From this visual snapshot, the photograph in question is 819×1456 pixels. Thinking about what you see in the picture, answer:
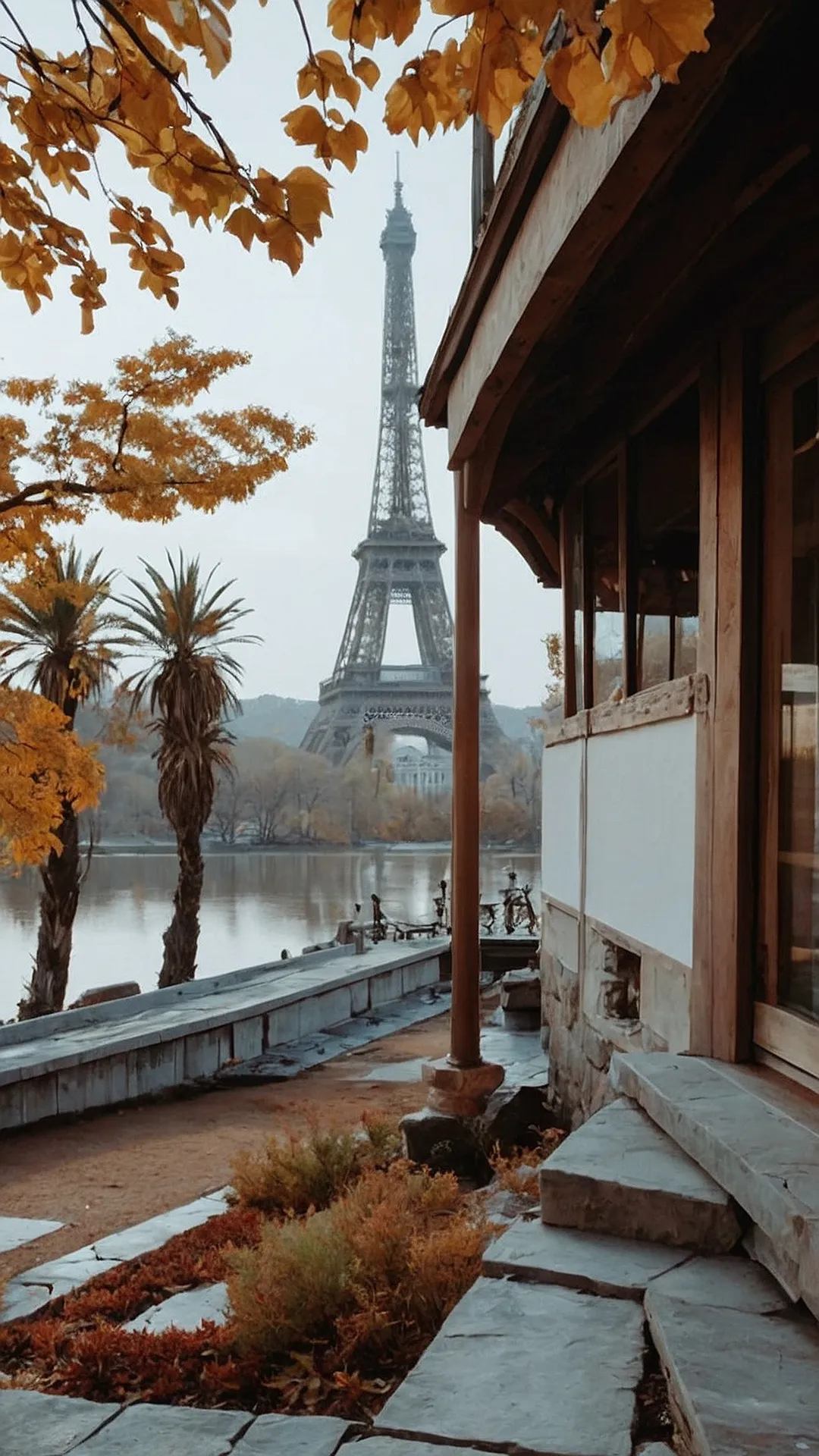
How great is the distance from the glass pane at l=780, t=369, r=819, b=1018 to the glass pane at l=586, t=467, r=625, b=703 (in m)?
1.92

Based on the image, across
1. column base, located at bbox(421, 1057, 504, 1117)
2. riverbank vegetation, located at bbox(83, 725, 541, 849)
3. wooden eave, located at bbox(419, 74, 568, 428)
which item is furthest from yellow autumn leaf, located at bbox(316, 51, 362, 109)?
riverbank vegetation, located at bbox(83, 725, 541, 849)

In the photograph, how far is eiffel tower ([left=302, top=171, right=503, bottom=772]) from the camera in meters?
51.0

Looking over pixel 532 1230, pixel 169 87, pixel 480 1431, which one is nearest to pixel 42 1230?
pixel 532 1230

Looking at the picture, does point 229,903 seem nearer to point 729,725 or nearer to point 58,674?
point 58,674

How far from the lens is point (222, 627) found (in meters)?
18.0

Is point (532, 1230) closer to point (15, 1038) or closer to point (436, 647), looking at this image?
point (15, 1038)

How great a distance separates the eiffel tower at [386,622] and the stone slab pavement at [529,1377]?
44.7m

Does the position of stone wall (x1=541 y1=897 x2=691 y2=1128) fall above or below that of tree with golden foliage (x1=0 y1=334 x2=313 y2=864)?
below

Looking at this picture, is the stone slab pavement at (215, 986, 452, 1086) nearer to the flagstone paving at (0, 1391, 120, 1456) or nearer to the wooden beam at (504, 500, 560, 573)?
the wooden beam at (504, 500, 560, 573)

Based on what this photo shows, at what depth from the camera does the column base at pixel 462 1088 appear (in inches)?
247

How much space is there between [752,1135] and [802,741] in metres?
1.31

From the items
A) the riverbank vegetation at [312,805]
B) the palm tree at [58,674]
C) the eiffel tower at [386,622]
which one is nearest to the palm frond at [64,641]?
the palm tree at [58,674]

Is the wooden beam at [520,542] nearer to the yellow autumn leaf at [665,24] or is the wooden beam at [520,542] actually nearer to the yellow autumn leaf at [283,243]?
the yellow autumn leaf at [283,243]

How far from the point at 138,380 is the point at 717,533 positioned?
8068 millimetres
